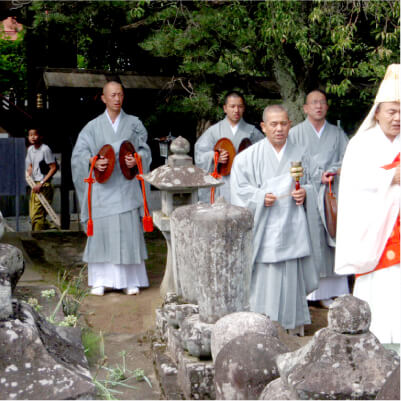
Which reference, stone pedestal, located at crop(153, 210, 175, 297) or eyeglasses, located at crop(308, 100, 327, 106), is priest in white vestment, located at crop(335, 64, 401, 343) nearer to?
stone pedestal, located at crop(153, 210, 175, 297)

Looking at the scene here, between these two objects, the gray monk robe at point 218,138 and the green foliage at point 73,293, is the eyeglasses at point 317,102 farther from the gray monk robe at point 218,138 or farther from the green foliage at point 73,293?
the green foliage at point 73,293

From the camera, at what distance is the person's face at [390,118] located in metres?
4.31

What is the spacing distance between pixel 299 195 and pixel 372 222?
5.19 feet

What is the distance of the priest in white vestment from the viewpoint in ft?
13.9

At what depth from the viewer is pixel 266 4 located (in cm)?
728

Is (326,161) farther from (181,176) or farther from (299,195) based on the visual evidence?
(181,176)

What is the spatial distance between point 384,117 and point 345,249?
2.79 ft

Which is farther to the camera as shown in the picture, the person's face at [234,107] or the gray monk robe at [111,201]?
the person's face at [234,107]

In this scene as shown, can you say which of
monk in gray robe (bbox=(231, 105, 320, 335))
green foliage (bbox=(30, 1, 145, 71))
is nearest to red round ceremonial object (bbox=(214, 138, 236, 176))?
monk in gray robe (bbox=(231, 105, 320, 335))

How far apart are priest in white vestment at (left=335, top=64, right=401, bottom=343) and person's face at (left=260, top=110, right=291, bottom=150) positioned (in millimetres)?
1405

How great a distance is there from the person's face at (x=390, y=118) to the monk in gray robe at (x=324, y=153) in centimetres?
252

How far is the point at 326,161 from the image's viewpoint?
7094 millimetres

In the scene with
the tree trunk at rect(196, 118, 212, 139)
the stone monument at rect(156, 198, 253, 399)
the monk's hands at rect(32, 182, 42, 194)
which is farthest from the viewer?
A: the monk's hands at rect(32, 182, 42, 194)

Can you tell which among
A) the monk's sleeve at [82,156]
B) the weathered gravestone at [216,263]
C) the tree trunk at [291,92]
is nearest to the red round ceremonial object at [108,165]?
the monk's sleeve at [82,156]
